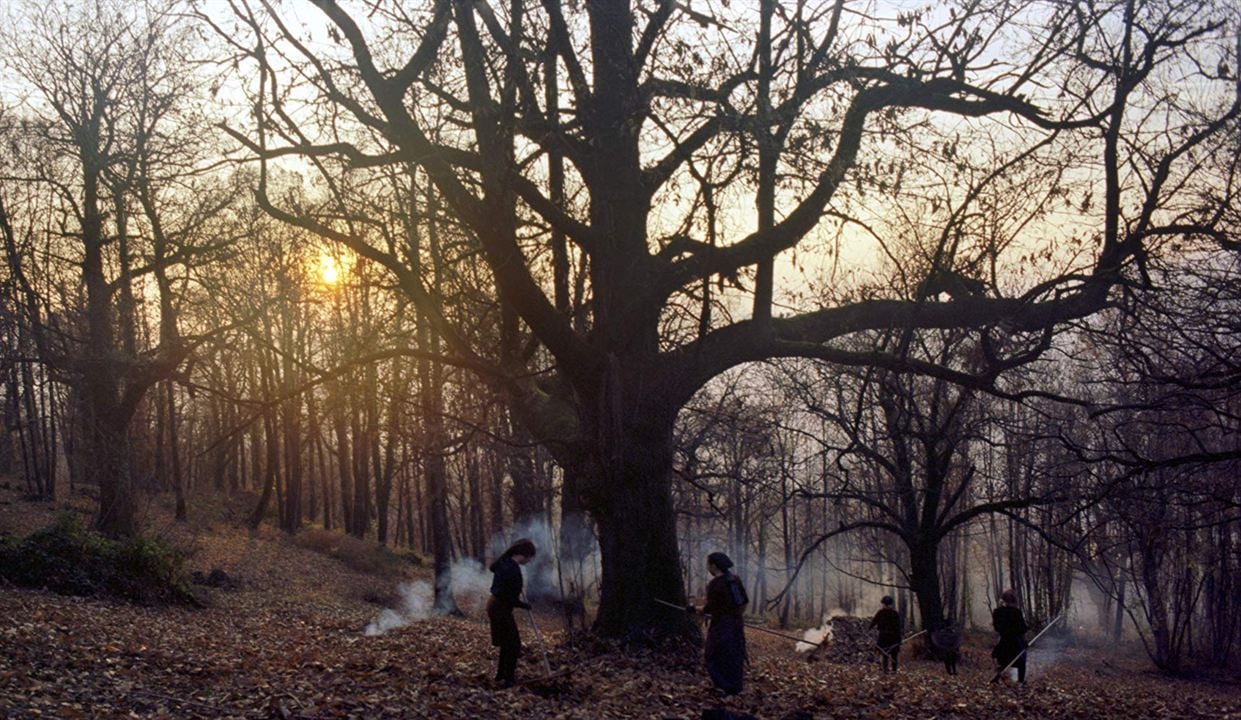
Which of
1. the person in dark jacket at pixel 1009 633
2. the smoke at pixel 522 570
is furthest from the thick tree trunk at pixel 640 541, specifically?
the smoke at pixel 522 570

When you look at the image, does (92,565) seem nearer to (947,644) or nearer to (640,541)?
(640,541)

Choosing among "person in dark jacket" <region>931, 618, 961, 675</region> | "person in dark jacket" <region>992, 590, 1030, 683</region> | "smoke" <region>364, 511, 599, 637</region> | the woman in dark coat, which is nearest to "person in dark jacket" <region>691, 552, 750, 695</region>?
the woman in dark coat

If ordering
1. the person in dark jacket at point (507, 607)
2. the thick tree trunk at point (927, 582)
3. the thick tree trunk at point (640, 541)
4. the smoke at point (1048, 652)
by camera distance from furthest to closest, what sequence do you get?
the smoke at point (1048, 652)
the thick tree trunk at point (927, 582)
the thick tree trunk at point (640, 541)
the person in dark jacket at point (507, 607)

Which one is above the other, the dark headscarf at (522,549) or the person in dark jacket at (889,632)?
the dark headscarf at (522,549)

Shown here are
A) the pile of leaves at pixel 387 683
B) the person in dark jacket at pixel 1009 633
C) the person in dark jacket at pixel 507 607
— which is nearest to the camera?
the pile of leaves at pixel 387 683

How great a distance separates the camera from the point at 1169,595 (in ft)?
145

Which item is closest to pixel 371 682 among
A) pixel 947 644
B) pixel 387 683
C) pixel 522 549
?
pixel 387 683

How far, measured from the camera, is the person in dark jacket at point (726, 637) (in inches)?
478

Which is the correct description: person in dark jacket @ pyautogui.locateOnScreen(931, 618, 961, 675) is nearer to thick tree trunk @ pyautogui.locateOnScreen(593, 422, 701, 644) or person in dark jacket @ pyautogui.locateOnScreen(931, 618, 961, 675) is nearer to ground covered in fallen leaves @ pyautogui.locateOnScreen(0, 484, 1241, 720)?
ground covered in fallen leaves @ pyautogui.locateOnScreen(0, 484, 1241, 720)

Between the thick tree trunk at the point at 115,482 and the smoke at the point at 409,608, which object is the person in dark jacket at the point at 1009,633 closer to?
the smoke at the point at 409,608

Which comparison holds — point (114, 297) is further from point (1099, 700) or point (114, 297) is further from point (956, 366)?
point (1099, 700)

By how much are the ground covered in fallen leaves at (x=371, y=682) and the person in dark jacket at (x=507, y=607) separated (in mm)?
289

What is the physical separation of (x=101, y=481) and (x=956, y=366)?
813 inches

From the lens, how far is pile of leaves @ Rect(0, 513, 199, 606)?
58.8 feet
